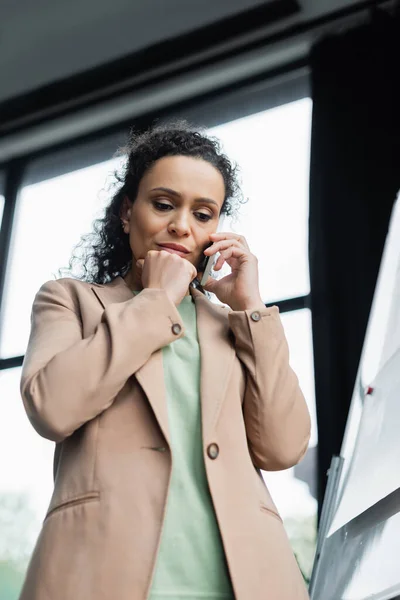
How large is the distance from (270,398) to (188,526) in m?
0.21

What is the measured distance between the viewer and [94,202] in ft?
10.1

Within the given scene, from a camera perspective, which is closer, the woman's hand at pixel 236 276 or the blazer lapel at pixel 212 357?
the blazer lapel at pixel 212 357

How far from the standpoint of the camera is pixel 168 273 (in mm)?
1058

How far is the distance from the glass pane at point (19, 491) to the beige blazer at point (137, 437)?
169 cm

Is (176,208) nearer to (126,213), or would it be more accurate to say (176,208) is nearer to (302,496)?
(126,213)

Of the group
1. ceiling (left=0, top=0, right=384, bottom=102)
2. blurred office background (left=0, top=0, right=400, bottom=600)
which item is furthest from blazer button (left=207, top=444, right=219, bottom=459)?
ceiling (left=0, top=0, right=384, bottom=102)

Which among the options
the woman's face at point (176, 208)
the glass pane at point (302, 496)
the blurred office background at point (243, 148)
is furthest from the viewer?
the blurred office background at point (243, 148)

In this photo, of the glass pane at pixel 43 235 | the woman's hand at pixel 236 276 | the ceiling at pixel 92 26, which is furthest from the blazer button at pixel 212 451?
the ceiling at pixel 92 26

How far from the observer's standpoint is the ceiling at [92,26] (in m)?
3.30

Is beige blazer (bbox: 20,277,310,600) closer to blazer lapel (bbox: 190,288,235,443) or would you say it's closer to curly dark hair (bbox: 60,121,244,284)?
blazer lapel (bbox: 190,288,235,443)

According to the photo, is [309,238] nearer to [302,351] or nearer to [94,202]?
[302,351]

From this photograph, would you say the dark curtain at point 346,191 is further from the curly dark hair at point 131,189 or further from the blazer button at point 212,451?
the blazer button at point 212,451

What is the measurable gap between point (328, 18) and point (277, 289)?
4.33 ft

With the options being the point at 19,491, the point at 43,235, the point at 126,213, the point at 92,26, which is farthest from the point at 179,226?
the point at 92,26
